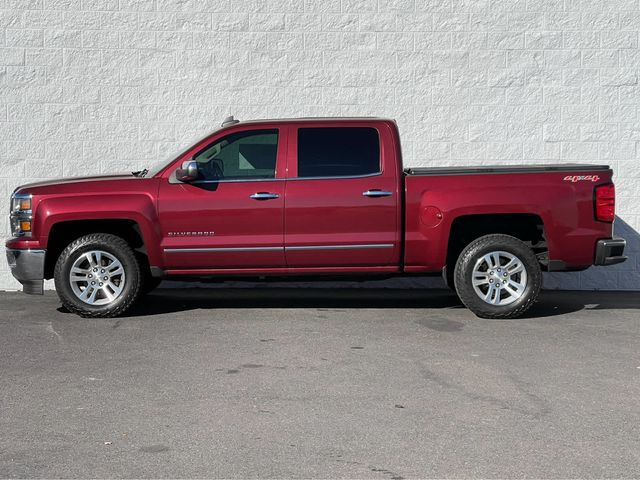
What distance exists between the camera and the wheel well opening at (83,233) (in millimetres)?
9602

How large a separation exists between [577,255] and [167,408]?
16.2 feet

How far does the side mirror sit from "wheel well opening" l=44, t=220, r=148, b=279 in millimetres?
683

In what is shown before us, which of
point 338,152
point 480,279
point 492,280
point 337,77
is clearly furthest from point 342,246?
point 337,77

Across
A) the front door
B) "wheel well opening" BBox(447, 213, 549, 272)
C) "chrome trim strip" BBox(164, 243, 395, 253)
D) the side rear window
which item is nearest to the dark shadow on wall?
"wheel well opening" BBox(447, 213, 549, 272)

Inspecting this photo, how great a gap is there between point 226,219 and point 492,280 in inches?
103

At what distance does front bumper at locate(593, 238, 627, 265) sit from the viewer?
30.8 ft

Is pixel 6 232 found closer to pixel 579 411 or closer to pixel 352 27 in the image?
pixel 352 27

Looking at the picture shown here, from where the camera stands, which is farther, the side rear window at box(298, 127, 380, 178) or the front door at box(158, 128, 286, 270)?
the side rear window at box(298, 127, 380, 178)

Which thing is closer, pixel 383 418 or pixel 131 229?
pixel 383 418

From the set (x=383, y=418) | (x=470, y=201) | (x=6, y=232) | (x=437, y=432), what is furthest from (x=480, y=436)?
(x=6, y=232)

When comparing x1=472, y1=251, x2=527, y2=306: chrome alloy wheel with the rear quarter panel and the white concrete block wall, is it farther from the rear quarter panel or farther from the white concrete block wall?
the white concrete block wall

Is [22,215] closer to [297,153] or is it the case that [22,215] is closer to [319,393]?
[297,153]

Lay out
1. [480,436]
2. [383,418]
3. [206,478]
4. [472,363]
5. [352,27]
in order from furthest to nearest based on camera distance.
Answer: [352,27] → [472,363] → [383,418] → [480,436] → [206,478]

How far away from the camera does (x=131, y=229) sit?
32.0ft
